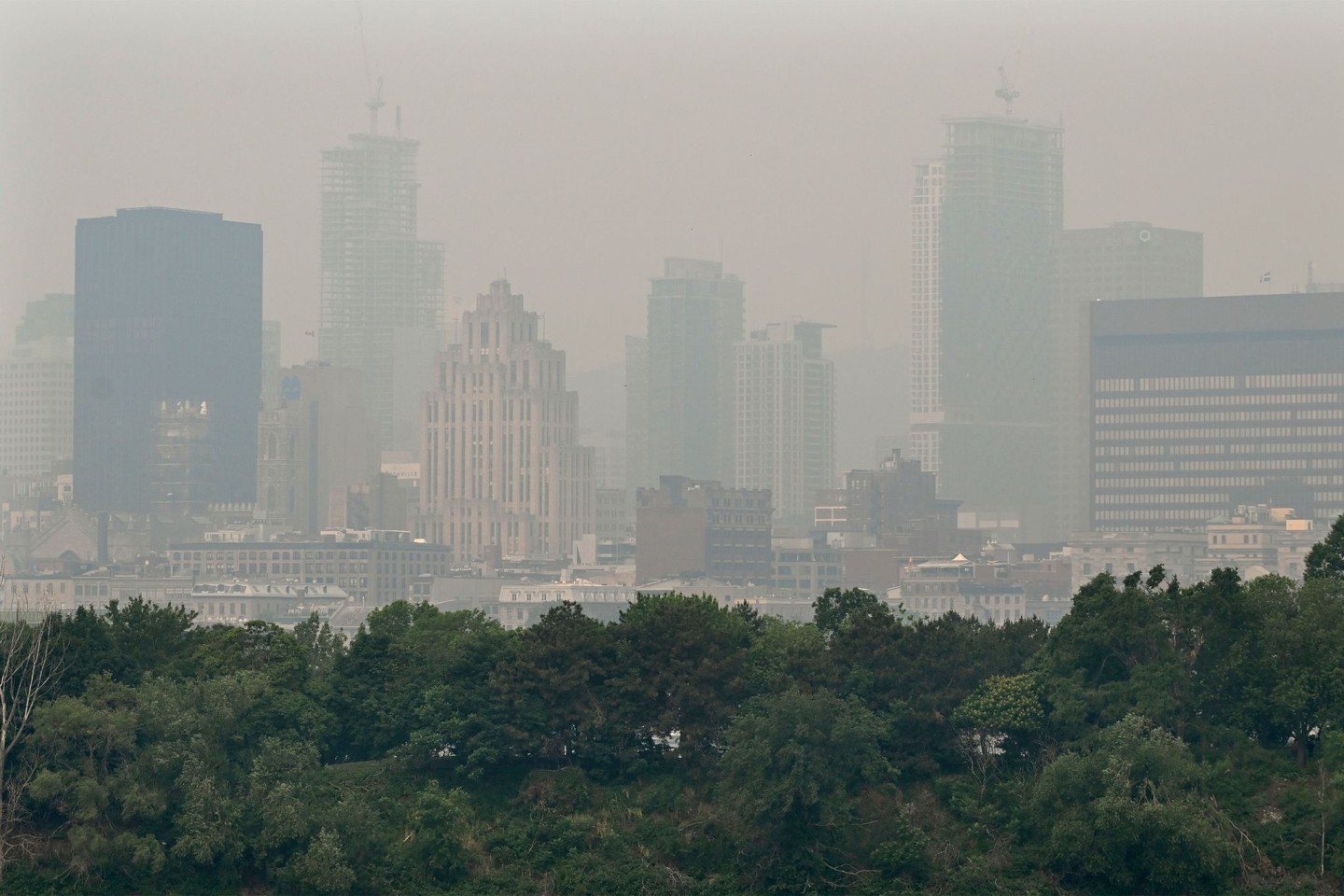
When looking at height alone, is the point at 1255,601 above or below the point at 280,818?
above

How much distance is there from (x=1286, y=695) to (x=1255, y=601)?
461 centimetres

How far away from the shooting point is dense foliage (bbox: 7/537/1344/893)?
7088 cm

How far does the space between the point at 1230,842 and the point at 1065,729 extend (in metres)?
7.51

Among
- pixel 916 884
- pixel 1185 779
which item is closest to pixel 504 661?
pixel 916 884

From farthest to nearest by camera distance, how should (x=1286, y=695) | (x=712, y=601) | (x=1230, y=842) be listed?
(x=712, y=601), (x=1286, y=695), (x=1230, y=842)

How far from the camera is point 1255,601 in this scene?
78.8m

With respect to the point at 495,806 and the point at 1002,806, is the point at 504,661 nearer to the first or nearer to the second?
the point at 495,806

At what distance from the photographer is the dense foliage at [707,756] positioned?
2790 inches

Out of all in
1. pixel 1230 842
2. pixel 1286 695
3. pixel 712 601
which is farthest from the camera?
pixel 712 601

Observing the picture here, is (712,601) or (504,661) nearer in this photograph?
(504,661)

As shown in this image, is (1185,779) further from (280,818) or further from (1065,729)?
(280,818)

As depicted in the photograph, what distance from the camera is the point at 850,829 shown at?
72.2 metres

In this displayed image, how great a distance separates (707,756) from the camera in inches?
3024

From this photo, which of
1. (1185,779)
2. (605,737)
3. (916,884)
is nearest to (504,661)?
(605,737)
